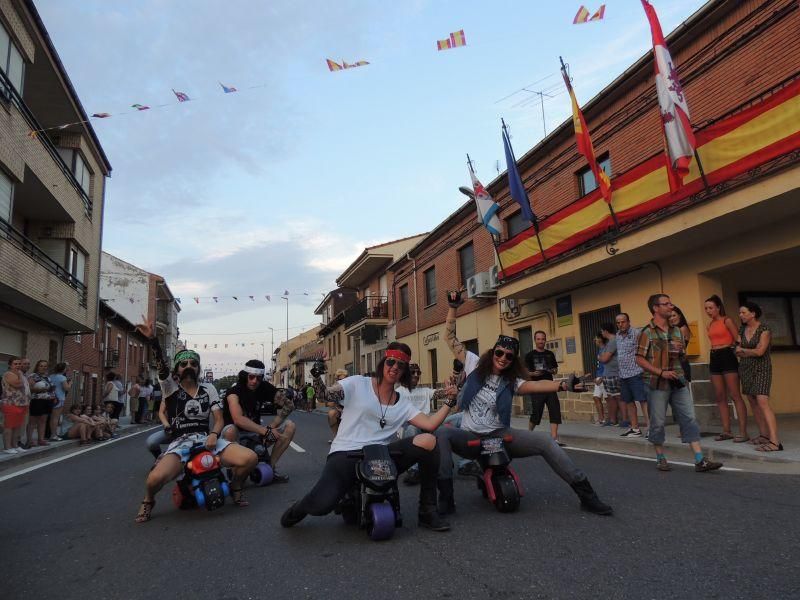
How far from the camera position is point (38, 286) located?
14.7m

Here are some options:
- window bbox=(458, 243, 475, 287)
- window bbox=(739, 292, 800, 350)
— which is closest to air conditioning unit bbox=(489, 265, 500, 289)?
window bbox=(458, 243, 475, 287)

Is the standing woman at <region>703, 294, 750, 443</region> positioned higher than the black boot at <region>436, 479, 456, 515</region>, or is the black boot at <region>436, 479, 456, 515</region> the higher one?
the standing woman at <region>703, 294, 750, 443</region>

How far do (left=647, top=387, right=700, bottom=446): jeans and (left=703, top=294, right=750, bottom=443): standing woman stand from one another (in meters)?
1.86

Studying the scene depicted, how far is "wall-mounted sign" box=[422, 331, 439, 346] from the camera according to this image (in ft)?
75.8

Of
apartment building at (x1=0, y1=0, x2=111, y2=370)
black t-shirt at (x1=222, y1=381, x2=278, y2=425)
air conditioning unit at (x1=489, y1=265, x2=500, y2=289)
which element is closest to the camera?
black t-shirt at (x1=222, y1=381, x2=278, y2=425)

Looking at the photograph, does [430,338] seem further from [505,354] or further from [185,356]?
[505,354]

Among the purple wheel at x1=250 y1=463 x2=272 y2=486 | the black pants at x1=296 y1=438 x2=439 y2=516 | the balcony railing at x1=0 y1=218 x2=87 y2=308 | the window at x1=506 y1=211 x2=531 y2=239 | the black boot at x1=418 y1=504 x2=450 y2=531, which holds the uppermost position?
the window at x1=506 y1=211 x2=531 y2=239

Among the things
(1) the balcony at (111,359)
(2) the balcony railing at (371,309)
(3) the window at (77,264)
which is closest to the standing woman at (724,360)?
(3) the window at (77,264)

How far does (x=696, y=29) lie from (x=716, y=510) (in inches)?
383

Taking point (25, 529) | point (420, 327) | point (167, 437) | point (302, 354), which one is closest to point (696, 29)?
point (167, 437)

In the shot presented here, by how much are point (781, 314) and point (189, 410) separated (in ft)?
37.2

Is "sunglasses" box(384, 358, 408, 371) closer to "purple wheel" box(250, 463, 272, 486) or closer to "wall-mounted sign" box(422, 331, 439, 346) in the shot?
"purple wheel" box(250, 463, 272, 486)

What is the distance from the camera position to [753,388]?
6.77 metres

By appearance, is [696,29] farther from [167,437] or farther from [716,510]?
[167,437]
